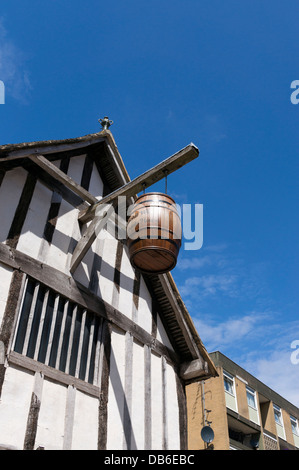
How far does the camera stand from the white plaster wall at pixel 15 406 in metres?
5.37

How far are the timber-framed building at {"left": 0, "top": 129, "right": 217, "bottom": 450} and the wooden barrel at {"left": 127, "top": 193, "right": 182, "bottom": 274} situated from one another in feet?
4.56

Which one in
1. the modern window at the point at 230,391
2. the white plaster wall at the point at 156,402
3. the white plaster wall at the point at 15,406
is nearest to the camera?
the white plaster wall at the point at 15,406

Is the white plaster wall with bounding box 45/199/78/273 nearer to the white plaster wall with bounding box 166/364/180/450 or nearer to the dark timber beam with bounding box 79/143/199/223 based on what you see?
the dark timber beam with bounding box 79/143/199/223

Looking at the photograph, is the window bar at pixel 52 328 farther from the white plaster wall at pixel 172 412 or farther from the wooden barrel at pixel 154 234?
the white plaster wall at pixel 172 412

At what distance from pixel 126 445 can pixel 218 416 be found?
1929 centimetres

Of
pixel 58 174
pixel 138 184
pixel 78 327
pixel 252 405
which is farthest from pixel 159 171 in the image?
pixel 252 405

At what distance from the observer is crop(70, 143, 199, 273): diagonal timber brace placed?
6.94m

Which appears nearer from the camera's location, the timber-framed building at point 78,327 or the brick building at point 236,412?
the timber-framed building at point 78,327

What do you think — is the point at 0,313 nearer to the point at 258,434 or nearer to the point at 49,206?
the point at 49,206

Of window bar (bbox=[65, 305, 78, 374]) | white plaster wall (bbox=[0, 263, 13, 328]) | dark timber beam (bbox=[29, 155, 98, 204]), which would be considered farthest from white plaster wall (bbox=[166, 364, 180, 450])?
white plaster wall (bbox=[0, 263, 13, 328])

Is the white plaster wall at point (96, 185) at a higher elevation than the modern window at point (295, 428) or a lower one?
lower

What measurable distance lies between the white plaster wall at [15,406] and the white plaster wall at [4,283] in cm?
84

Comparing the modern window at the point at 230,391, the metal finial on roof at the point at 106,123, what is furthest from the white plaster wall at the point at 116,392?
the modern window at the point at 230,391

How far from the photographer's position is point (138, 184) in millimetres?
7293
